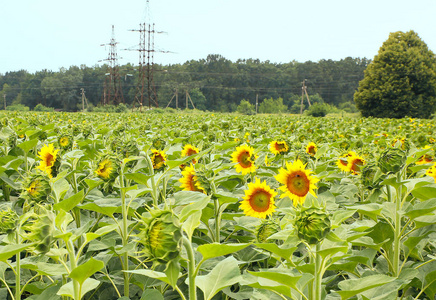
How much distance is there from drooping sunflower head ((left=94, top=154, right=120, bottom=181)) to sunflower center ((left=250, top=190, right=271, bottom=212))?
25.3 inches

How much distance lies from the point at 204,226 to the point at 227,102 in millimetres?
69085

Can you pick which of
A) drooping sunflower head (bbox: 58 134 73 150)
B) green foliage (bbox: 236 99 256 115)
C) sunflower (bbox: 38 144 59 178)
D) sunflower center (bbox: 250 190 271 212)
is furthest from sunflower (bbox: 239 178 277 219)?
green foliage (bbox: 236 99 256 115)

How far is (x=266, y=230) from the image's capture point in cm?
126

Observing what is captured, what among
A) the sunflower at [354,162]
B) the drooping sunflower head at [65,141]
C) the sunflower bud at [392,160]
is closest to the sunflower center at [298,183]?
the sunflower bud at [392,160]

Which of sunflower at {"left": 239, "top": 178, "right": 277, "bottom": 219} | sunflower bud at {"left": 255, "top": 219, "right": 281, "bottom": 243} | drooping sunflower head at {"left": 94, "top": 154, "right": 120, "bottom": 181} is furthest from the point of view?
sunflower at {"left": 239, "top": 178, "right": 277, "bottom": 219}

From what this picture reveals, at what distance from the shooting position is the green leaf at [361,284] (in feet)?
2.97

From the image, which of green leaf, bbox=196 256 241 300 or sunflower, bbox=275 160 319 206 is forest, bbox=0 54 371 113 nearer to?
sunflower, bbox=275 160 319 206

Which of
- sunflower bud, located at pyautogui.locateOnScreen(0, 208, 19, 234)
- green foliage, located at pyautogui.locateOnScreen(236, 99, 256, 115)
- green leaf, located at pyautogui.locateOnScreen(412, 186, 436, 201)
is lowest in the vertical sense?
sunflower bud, located at pyautogui.locateOnScreen(0, 208, 19, 234)

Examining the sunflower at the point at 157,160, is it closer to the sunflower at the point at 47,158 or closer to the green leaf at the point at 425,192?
the sunflower at the point at 47,158

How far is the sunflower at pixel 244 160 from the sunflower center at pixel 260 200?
0.51 m

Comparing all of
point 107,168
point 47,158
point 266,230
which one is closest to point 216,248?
point 266,230

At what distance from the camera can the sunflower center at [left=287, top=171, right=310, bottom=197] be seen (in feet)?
5.65

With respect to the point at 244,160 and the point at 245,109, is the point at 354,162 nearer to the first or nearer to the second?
the point at 244,160

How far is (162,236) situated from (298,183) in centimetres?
111
